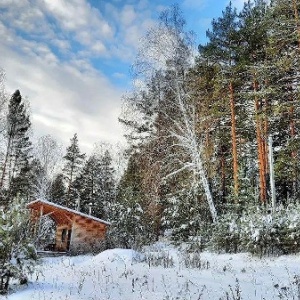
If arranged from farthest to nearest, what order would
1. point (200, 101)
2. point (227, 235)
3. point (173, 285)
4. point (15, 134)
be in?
point (15, 134) < point (200, 101) < point (227, 235) < point (173, 285)

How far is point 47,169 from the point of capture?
114 feet

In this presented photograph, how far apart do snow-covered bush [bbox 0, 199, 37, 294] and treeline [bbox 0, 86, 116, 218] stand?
18.7 meters

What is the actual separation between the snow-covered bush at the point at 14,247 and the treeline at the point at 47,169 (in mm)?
18689

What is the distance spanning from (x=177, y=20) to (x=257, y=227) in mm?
12154

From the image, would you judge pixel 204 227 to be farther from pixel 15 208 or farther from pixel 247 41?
pixel 15 208

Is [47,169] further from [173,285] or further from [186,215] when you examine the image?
[173,285]

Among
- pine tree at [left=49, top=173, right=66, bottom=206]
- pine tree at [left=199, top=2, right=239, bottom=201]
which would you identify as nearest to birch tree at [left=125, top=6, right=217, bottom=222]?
pine tree at [left=199, top=2, right=239, bottom=201]

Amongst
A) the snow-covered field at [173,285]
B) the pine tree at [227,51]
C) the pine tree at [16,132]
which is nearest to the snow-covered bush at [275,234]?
the snow-covered field at [173,285]

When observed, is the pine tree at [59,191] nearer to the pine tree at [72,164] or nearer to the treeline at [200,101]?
the pine tree at [72,164]

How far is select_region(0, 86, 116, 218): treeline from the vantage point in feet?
103

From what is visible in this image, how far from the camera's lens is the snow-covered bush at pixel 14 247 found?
24.0ft

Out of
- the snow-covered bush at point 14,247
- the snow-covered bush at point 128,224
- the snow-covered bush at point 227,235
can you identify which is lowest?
the snow-covered bush at point 14,247

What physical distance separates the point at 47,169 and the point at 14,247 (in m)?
27.9

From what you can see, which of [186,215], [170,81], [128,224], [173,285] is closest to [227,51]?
[170,81]
